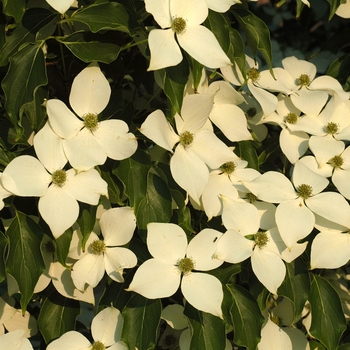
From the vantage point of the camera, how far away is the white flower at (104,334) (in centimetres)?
110

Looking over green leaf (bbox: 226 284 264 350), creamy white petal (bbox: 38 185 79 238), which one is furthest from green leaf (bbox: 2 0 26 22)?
green leaf (bbox: 226 284 264 350)

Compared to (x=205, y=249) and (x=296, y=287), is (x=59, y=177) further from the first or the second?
(x=296, y=287)

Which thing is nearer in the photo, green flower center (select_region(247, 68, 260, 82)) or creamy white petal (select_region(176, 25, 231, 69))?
creamy white petal (select_region(176, 25, 231, 69))

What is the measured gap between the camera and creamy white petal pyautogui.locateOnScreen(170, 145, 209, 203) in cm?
106

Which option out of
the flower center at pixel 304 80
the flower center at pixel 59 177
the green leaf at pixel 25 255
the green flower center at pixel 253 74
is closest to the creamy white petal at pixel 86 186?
the flower center at pixel 59 177

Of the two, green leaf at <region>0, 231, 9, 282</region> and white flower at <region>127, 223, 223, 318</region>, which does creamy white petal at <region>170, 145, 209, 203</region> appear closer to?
white flower at <region>127, 223, 223, 318</region>

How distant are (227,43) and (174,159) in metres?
0.23

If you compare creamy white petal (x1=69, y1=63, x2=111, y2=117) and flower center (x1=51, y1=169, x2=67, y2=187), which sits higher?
creamy white petal (x1=69, y1=63, x2=111, y2=117)

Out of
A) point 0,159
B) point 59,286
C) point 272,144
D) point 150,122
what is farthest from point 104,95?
point 272,144

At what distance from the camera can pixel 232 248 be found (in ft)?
3.54

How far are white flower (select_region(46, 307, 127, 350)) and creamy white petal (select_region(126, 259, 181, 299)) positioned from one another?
105 mm

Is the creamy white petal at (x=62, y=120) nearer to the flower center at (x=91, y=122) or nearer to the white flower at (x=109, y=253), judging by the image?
the flower center at (x=91, y=122)

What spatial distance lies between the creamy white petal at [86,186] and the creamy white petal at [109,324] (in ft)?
0.75

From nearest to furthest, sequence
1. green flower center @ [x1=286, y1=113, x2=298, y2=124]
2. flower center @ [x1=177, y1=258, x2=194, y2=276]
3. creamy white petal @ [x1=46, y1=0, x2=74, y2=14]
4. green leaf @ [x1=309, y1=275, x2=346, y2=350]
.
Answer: creamy white petal @ [x1=46, y1=0, x2=74, y2=14] < flower center @ [x1=177, y1=258, x2=194, y2=276] < green leaf @ [x1=309, y1=275, x2=346, y2=350] < green flower center @ [x1=286, y1=113, x2=298, y2=124]
